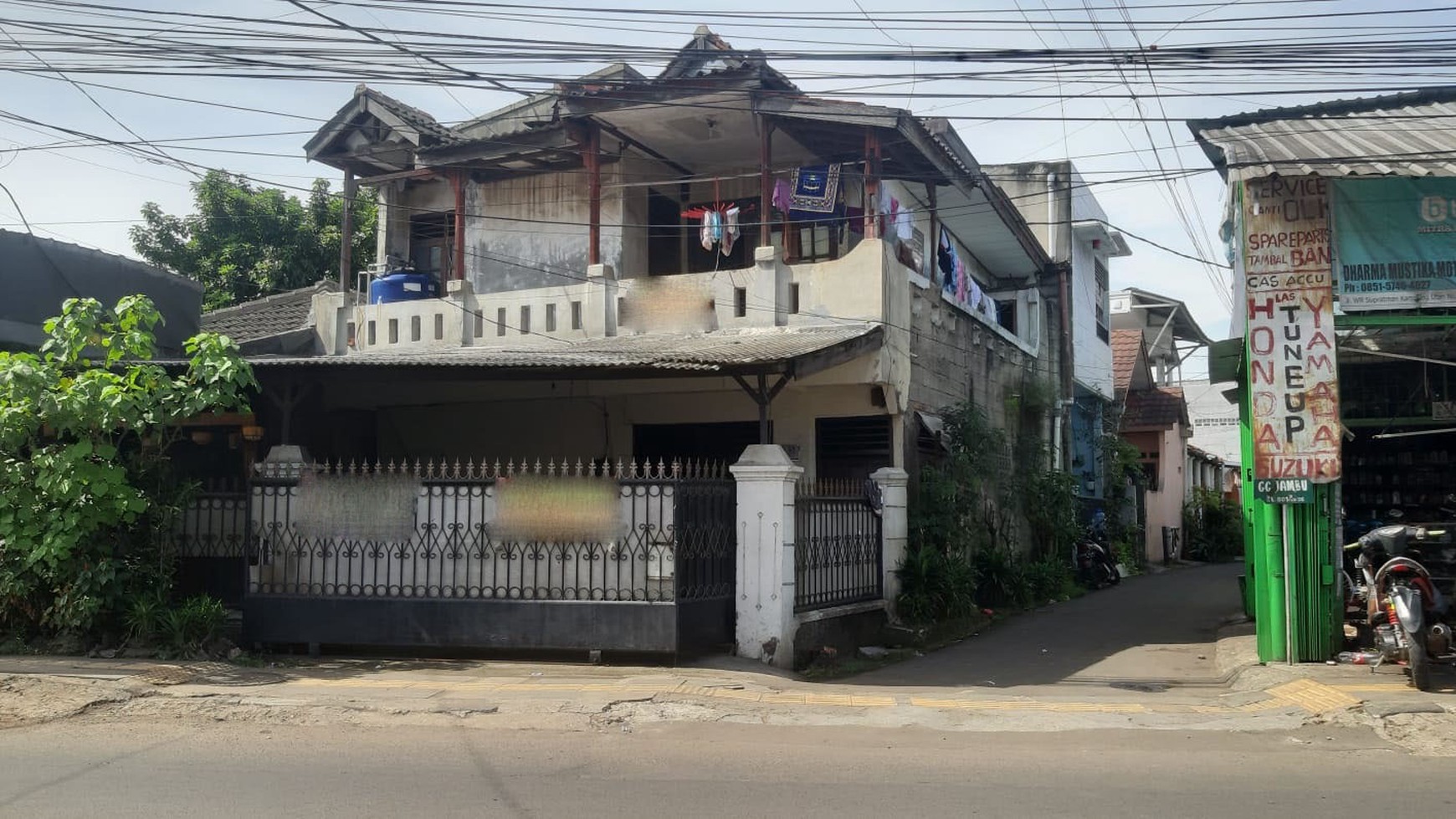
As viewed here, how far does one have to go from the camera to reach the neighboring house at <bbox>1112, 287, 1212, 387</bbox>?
2903cm

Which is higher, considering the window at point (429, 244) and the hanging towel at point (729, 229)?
the window at point (429, 244)

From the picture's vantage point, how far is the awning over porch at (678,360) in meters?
9.67

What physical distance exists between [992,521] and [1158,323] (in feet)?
57.4

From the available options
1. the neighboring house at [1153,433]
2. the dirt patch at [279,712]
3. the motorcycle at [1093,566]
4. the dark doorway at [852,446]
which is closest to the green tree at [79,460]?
the dirt patch at [279,712]

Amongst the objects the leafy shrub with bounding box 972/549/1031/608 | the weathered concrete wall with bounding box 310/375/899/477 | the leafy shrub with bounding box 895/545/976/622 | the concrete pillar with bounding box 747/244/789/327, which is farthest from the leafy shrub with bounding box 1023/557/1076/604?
the concrete pillar with bounding box 747/244/789/327

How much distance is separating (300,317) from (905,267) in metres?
10.0

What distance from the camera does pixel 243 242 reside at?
2464cm

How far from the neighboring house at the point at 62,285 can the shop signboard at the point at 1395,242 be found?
1390 centimetres

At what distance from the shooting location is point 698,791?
5.60 meters

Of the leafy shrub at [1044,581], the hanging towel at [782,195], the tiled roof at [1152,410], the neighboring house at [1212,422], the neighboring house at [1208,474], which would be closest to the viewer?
the hanging towel at [782,195]

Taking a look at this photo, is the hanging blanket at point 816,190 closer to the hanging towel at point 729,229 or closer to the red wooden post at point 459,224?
the hanging towel at point 729,229

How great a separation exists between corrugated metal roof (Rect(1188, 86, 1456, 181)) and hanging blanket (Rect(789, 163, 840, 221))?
13.8 ft

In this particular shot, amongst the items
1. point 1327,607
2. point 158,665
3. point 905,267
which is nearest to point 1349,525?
point 1327,607

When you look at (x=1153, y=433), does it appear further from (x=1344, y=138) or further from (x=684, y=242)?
(x=1344, y=138)
